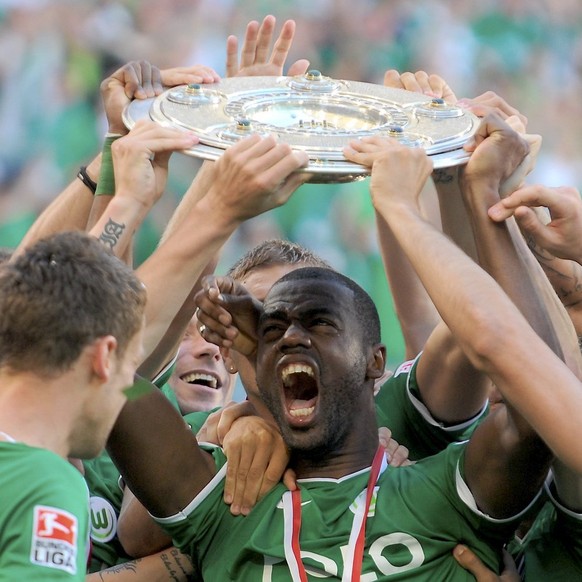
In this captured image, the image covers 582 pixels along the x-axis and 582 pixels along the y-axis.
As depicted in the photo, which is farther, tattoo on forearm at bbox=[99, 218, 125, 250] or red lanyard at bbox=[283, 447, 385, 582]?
tattoo on forearm at bbox=[99, 218, 125, 250]

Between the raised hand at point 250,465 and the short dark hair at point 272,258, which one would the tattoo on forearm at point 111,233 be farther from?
the short dark hair at point 272,258

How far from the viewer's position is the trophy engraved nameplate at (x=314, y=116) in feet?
8.75

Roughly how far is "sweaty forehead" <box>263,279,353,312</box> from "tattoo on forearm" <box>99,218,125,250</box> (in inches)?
17.3

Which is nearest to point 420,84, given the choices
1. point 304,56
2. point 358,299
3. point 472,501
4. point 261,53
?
point 261,53

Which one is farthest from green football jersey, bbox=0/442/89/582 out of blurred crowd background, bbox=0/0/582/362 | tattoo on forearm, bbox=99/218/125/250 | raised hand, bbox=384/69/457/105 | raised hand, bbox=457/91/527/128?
blurred crowd background, bbox=0/0/582/362

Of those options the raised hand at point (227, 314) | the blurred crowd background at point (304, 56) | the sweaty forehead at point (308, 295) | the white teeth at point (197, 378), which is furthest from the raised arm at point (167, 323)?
the blurred crowd background at point (304, 56)

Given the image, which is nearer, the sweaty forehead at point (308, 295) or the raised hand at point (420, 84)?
the sweaty forehead at point (308, 295)

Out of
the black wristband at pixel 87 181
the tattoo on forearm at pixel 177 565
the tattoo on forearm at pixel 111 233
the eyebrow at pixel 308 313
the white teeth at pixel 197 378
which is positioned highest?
the tattoo on forearm at pixel 111 233

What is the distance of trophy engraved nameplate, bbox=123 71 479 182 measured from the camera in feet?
8.75

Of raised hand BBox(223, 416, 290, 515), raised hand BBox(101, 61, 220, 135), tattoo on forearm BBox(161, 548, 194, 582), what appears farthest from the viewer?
raised hand BBox(101, 61, 220, 135)

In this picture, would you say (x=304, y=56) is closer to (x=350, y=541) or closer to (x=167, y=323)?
(x=167, y=323)

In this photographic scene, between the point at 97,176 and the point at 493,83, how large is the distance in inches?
170

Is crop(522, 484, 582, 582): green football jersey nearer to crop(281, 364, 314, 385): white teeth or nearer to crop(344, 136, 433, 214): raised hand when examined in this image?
crop(281, 364, 314, 385): white teeth

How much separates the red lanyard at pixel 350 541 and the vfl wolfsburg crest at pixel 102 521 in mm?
591
